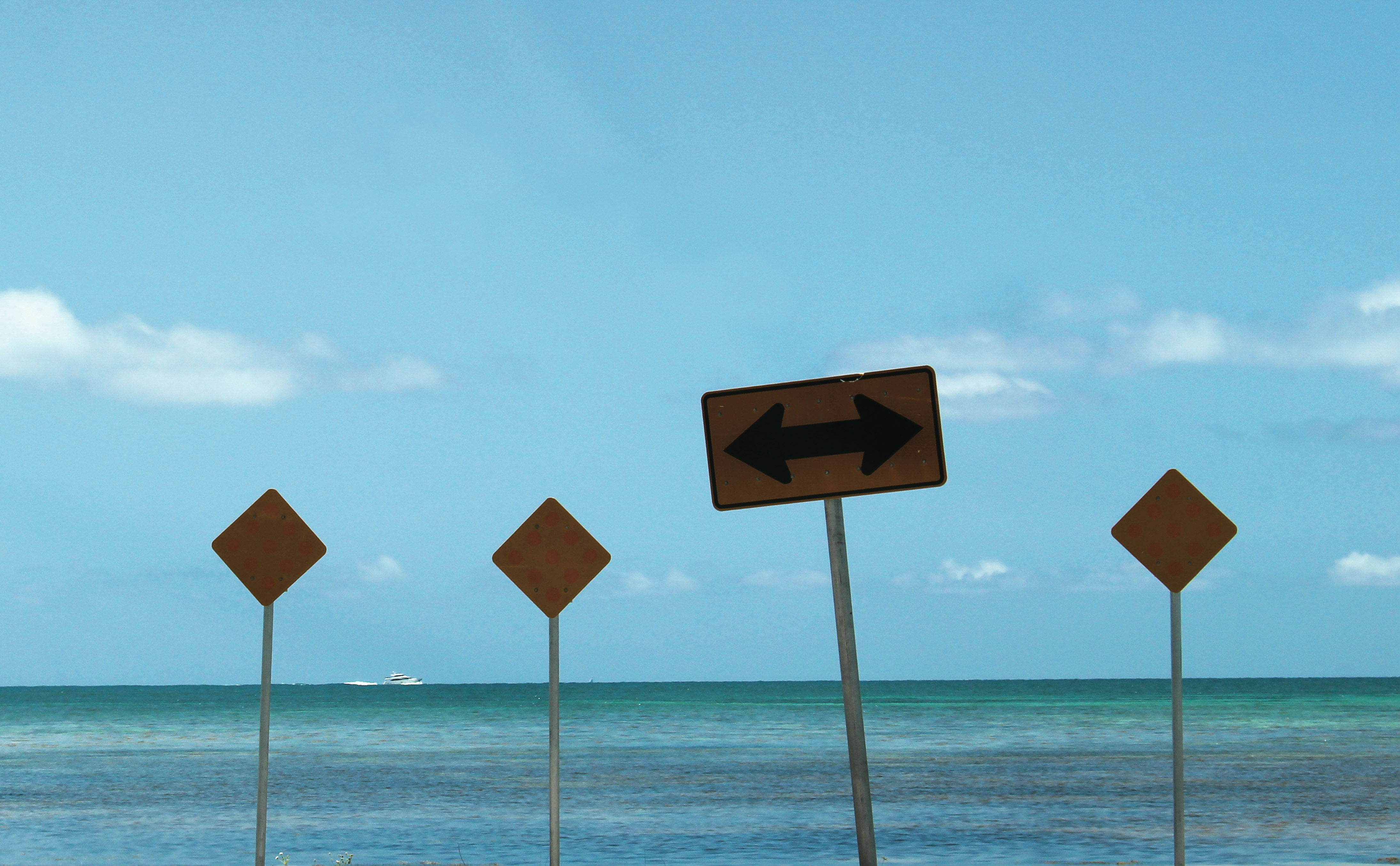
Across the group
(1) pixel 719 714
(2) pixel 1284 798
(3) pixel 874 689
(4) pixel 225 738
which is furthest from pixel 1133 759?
(3) pixel 874 689

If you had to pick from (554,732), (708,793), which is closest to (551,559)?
(554,732)

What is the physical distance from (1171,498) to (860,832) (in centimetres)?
396

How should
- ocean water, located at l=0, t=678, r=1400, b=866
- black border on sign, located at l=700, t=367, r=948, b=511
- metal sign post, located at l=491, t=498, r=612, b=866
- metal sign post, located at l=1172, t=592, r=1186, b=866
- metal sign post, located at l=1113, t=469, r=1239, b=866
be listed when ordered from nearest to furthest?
black border on sign, located at l=700, t=367, r=948, b=511 < metal sign post, located at l=1172, t=592, r=1186, b=866 < metal sign post, located at l=1113, t=469, r=1239, b=866 < metal sign post, located at l=491, t=498, r=612, b=866 < ocean water, located at l=0, t=678, r=1400, b=866

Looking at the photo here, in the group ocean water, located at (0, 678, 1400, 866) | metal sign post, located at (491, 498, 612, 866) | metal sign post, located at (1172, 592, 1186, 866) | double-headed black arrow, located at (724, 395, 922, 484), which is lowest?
ocean water, located at (0, 678, 1400, 866)

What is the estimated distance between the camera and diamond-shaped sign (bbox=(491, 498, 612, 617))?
27.8 ft

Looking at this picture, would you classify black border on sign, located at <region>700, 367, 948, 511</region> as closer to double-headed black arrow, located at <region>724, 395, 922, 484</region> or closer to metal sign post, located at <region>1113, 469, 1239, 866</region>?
double-headed black arrow, located at <region>724, 395, 922, 484</region>

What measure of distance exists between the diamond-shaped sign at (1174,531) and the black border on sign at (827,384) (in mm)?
3559

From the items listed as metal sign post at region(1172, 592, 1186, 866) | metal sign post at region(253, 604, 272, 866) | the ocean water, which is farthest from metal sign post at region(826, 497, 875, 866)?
the ocean water

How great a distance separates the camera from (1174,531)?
8.09 m

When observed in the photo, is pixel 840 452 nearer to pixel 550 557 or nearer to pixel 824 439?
pixel 824 439

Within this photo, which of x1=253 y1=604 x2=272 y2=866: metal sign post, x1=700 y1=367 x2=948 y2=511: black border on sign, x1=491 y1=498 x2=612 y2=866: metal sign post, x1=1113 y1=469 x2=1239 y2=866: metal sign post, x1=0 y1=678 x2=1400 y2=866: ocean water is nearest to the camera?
x1=700 y1=367 x2=948 y2=511: black border on sign

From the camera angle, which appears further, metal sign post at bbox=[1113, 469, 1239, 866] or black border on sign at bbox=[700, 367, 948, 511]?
metal sign post at bbox=[1113, 469, 1239, 866]

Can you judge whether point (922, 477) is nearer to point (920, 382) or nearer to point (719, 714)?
point (920, 382)

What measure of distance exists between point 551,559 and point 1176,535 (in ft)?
13.1
